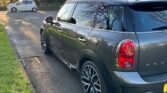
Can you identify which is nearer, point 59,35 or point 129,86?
point 129,86

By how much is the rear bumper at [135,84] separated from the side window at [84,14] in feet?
4.00

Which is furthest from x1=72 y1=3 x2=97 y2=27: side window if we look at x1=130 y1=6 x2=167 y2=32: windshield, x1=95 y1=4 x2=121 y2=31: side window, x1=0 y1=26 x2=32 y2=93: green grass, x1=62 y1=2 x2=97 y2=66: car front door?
x1=0 y1=26 x2=32 y2=93: green grass

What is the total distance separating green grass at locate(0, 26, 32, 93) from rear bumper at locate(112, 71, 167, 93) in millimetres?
1991

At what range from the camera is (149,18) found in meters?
4.59

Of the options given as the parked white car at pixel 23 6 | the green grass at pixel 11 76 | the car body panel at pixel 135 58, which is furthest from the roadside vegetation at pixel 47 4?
the car body panel at pixel 135 58

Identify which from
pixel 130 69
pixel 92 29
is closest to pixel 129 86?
pixel 130 69

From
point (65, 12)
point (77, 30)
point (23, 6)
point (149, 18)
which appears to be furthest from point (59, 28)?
point (23, 6)

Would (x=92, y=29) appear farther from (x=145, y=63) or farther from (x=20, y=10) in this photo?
(x=20, y=10)

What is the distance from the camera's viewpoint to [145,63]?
175 inches

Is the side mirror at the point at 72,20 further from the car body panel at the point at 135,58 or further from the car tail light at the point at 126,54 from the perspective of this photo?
the car tail light at the point at 126,54

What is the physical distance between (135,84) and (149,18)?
98cm

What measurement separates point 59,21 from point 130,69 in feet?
9.89

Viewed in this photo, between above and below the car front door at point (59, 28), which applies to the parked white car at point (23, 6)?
below

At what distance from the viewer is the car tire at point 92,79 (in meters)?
4.87
